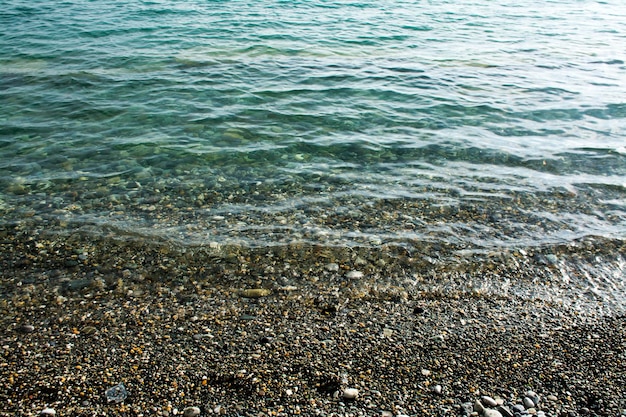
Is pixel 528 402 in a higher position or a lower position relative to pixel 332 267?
higher

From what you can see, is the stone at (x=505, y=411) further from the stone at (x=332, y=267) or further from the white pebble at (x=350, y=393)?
the stone at (x=332, y=267)

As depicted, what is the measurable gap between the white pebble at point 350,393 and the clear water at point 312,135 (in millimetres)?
2992

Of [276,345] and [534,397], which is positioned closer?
[534,397]

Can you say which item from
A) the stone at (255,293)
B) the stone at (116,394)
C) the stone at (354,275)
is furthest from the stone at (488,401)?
the stone at (116,394)

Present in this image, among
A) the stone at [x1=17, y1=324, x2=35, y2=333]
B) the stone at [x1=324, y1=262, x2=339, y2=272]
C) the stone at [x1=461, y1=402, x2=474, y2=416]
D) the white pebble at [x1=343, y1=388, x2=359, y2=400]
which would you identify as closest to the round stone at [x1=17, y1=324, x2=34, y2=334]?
the stone at [x1=17, y1=324, x2=35, y2=333]

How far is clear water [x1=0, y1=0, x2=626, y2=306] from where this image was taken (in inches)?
300

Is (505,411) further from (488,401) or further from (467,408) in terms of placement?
(467,408)

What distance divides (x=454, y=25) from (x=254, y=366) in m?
26.6

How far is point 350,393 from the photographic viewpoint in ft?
13.7

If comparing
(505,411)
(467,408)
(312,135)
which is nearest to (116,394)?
(467,408)

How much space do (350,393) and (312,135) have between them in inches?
313

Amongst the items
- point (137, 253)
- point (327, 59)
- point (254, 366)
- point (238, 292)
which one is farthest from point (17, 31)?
point (254, 366)

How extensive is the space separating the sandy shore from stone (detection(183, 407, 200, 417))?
0.04 metres

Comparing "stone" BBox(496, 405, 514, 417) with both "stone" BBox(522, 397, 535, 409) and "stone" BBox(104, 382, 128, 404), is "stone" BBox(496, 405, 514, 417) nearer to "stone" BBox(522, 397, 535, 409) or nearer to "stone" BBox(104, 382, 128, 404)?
"stone" BBox(522, 397, 535, 409)
